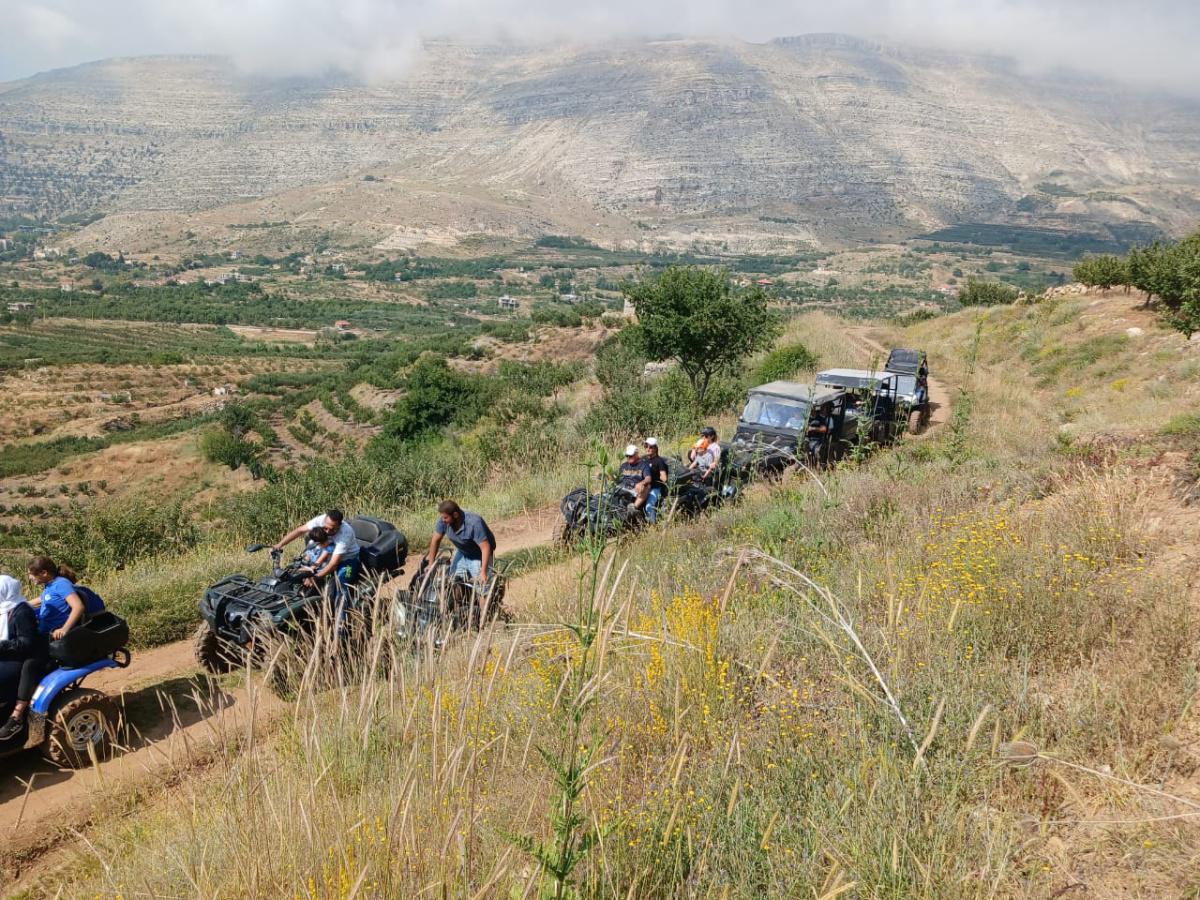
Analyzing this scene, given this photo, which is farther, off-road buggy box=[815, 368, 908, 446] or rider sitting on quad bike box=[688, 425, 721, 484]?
off-road buggy box=[815, 368, 908, 446]

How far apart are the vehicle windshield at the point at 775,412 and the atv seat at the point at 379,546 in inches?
300

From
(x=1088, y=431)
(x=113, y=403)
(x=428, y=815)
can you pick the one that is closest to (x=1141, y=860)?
(x=428, y=815)

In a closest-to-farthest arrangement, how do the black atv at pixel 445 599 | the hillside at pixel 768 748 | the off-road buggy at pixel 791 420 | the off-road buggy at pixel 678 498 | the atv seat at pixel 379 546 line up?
the hillside at pixel 768 748
the black atv at pixel 445 599
the atv seat at pixel 379 546
the off-road buggy at pixel 678 498
the off-road buggy at pixel 791 420

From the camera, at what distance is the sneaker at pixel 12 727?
514 centimetres

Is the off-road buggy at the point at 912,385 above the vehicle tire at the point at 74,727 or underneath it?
underneath

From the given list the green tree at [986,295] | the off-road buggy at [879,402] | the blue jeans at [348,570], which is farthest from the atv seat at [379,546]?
the green tree at [986,295]

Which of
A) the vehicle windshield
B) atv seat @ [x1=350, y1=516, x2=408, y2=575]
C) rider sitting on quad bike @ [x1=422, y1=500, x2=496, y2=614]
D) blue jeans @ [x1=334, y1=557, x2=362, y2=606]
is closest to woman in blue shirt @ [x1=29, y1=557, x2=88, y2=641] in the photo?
blue jeans @ [x1=334, y1=557, x2=362, y2=606]

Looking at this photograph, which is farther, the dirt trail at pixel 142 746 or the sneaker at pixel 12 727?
the sneaker at pixel 12 727

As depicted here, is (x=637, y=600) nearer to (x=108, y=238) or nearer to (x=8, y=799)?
(x=8, y=799)

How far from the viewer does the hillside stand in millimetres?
2281

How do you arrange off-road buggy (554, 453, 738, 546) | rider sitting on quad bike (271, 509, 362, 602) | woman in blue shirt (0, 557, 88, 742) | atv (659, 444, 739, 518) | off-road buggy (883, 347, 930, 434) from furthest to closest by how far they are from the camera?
off-road buggy (883, 347, 930, 434)
atv (659, 444, 739, 518)
off-road buggy (554, 453, 738, 546)
rider sitting on quad bike (271, 509, 362, 602)
woman in blue shirt (0, 557, 88, 742)

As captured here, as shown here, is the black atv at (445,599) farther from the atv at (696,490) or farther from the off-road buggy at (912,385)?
the off-road buggy at (912,385)

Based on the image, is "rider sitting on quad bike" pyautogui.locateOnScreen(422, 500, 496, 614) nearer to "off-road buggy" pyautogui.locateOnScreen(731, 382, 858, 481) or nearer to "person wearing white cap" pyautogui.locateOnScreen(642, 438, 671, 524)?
"person wearing white cap" pyautogui.locateOnScreen(642, 438, 671, 524)

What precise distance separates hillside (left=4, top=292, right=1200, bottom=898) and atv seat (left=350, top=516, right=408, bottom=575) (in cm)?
228
